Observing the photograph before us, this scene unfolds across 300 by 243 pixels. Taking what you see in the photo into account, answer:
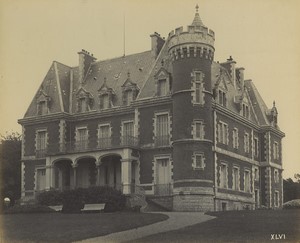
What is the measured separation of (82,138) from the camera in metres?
43.3

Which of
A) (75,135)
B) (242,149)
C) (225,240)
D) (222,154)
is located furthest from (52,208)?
(225,240)

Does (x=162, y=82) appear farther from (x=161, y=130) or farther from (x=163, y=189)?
(x=163, y=189)

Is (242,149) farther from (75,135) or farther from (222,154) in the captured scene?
(75,135)

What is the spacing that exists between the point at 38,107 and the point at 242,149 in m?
15.7

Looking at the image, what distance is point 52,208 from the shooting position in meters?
36.8

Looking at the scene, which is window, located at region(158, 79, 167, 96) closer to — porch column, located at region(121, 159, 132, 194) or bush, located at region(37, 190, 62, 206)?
porch column, located at region(121, 159, 132, 194)

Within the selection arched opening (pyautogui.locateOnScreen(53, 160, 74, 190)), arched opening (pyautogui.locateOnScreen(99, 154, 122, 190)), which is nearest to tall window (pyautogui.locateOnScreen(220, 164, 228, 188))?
arched opening (pyautogui.locateOnScreen(99, 154, 122, 190))

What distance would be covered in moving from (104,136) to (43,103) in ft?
19.7

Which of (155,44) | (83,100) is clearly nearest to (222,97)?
(155,44)

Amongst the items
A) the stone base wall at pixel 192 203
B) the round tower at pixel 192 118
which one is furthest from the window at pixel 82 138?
the stone base wall at pixel 192 203

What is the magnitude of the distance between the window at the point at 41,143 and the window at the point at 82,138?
2615 millimetres

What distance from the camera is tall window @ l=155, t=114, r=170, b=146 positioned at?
38.9 meters

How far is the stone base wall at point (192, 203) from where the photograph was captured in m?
35.8

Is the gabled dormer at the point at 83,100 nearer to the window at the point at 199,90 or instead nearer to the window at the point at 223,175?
the window at the point at 199,90
